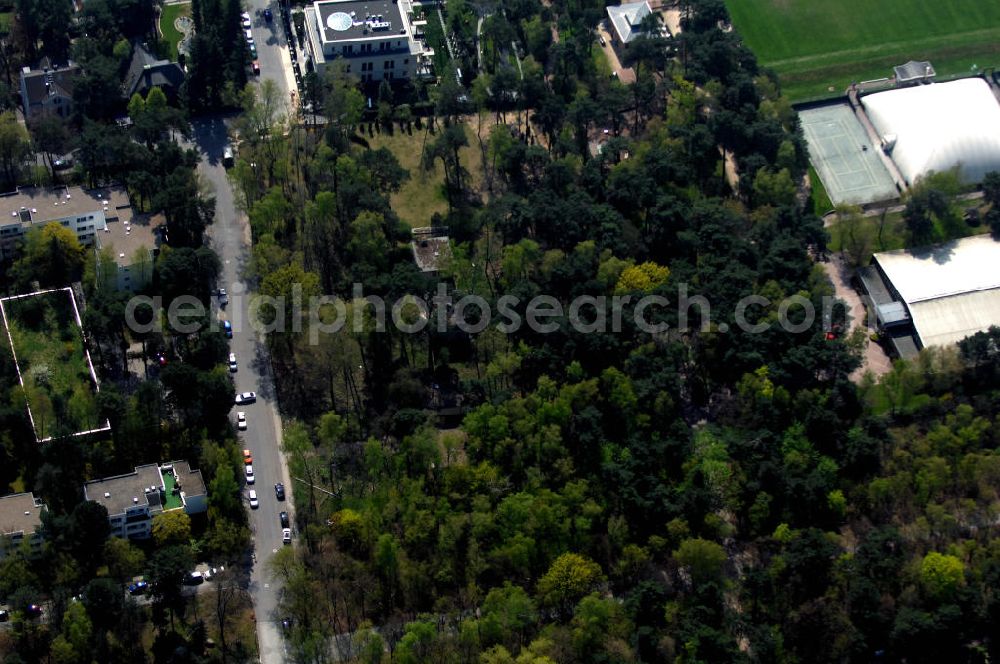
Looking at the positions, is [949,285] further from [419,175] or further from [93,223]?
[93,223]

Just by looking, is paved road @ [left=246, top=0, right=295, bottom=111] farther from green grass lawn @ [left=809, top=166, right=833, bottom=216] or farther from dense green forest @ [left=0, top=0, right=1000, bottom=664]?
green grass lawn @ [left=809, top=166, right=833, bottom=216]

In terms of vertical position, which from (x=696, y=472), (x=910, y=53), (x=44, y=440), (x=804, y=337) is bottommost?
(x=696, y=472)

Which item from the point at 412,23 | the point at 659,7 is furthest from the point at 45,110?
the point at 659,7

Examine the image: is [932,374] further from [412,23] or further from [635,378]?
[412,23]

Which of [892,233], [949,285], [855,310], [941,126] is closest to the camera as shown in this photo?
[949,285]

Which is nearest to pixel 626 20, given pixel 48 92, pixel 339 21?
pixel 339 21

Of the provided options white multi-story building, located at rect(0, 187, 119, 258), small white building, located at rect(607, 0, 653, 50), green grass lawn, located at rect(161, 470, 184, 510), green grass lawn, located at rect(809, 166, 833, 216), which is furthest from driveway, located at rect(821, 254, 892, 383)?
white multi-story building, located at rect(0, 187, 119, 258)
